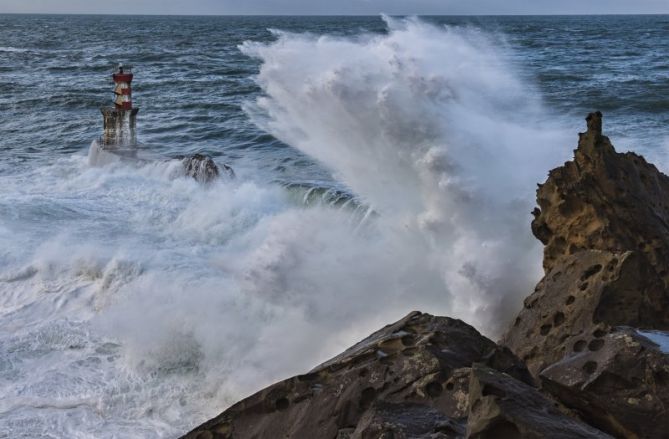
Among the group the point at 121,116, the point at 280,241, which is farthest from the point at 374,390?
the point at 121,116

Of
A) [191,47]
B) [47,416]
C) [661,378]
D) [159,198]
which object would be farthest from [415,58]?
[191,47]

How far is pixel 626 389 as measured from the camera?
3109mm

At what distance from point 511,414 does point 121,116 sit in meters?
12.1

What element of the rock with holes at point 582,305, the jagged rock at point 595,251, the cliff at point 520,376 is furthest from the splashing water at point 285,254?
the cliff at point 520,376

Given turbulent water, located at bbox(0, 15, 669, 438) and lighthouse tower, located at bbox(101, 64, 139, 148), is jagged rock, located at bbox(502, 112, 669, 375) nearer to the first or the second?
turbulent water, located at bbox(0, 15, 669, 438)

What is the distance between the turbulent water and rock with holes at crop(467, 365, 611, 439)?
319 cm

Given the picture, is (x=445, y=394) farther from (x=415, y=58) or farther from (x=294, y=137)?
(x=294, y=137)

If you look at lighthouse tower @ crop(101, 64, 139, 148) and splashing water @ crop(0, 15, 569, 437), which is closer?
splashing water @ crop(0, 15, 569, 437)

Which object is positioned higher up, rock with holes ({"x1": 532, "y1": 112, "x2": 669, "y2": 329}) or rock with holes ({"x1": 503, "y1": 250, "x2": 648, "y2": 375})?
rock with holes ({"x1": 532, "y1": 112, "x2": 669, "y2": 329})

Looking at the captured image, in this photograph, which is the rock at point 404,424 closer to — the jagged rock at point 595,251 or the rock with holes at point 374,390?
the rock with holes at point 374,390

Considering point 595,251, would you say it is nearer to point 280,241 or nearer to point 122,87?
point 280,241

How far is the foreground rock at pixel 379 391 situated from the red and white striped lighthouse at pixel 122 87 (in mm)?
10506

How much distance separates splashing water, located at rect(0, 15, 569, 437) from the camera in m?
5.96

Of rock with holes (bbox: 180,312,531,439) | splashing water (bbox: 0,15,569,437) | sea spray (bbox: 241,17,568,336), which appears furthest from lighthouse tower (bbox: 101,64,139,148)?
rock with holes (bbox: 180,312,531,439)
